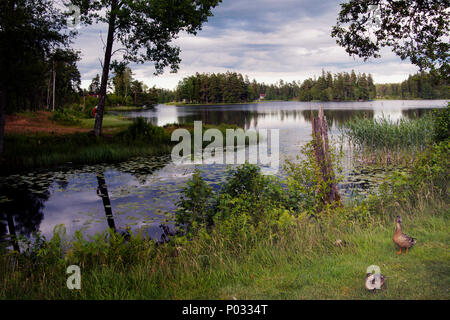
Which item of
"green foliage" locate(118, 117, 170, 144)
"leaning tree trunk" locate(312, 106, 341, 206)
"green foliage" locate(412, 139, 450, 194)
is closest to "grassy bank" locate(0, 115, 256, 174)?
"green foliage" locate(118, 117, 170, 144)

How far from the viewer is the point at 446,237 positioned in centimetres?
653

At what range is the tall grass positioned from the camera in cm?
1966

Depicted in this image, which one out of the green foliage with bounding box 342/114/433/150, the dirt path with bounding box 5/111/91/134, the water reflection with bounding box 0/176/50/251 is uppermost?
the dirt path with bounding box 5/111/91/134

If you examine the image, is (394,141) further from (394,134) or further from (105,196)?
(105,196)

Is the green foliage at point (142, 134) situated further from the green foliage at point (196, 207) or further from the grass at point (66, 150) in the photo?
the green foliage at point (196, 207)

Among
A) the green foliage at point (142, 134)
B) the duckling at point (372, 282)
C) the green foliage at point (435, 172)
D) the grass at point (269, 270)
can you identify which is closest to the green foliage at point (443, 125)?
the green foliage at point (435, 172)

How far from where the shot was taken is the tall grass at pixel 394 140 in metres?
19.7

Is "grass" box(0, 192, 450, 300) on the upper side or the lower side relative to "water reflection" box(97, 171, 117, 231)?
upper

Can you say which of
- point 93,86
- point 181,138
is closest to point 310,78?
point 93,86

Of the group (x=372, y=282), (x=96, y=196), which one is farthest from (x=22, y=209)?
(x=372, y=282)

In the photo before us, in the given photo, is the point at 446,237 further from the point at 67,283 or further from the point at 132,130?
the point at 132,130

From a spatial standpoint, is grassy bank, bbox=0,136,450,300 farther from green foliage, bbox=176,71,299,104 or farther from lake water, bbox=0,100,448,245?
green foliage, bbox=176,71,299,104

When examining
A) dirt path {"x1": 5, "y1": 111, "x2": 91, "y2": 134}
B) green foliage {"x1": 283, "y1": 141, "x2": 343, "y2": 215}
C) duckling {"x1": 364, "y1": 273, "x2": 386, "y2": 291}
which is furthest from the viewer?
dirt path {"x1": 5, "y1": 111, "x2": 91, "y2": 134}

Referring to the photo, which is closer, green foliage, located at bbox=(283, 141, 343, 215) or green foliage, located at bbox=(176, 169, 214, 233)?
green foliage, located at bbox=(176, 169, 214, 233)
